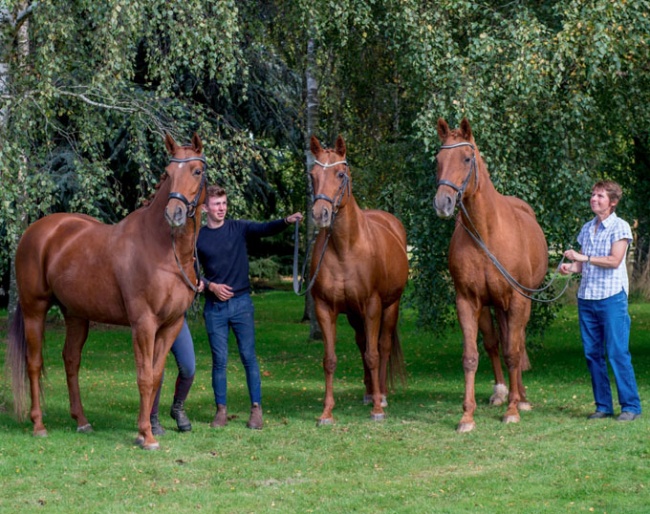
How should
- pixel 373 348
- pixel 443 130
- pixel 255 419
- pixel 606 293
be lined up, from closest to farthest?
1. pixel 606 293
2. pixel 443 130
3. pixel 255 419
4. pixel 373 348

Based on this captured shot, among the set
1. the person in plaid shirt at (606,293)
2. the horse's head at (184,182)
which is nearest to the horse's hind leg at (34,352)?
the horse's head at (184,182)

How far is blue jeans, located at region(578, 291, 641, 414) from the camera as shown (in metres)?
8.22

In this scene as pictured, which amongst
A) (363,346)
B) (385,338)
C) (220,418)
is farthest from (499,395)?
(220,418)

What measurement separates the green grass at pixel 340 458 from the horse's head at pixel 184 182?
1918 mm

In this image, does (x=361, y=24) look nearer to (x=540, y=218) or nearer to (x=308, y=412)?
(x=540, y=218)

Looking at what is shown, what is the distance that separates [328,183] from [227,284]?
1292mm

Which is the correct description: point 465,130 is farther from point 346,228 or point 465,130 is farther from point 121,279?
point 121,279

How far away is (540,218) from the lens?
11.2m

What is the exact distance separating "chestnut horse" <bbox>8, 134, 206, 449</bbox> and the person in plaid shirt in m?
3.26

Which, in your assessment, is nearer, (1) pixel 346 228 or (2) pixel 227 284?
(2) pixel 227 284

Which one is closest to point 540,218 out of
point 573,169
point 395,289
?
point 573,169

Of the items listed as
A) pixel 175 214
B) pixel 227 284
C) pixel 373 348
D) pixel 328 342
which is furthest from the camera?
pixel 373 348

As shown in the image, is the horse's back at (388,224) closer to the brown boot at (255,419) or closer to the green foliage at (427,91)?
the green foliage at (427,91)

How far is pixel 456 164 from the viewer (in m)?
8.16
